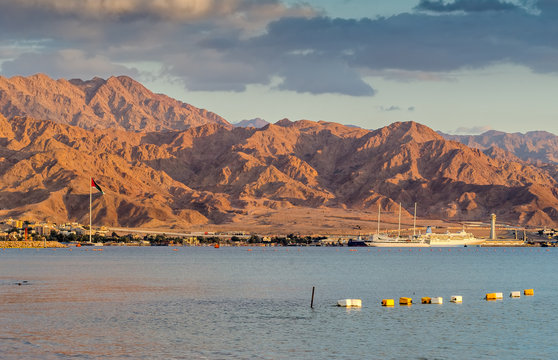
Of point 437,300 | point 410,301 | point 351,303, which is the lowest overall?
point 351,303

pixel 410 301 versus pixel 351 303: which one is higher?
pixel 410 301

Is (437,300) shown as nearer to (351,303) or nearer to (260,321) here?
(351,303)

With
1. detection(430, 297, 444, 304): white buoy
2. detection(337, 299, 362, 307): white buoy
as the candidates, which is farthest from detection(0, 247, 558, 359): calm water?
detection(430, 297, 444, 304): white buoy

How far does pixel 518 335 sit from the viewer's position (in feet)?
224

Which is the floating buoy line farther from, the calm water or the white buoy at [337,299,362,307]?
the calm water

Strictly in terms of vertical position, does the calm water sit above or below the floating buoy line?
below

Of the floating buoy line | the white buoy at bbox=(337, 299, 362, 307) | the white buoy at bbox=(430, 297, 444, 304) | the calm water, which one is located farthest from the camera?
the white buoy at bbox=(430, 297, 444, 304)

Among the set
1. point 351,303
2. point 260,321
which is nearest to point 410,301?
point 351,303

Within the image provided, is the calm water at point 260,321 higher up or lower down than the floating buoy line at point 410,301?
lower down

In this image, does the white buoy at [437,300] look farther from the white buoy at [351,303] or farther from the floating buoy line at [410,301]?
the white buoy at [351,303]

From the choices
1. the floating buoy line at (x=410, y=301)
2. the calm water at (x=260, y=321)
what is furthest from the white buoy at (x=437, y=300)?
the calm water at (x=260, y=321)

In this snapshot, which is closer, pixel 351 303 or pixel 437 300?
pixel 351 303

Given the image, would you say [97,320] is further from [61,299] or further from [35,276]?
[35,276]

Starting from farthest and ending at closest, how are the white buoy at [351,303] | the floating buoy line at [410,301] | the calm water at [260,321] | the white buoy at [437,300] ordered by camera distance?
the white buoy at [437,300] < the floating buoy line at [410,301] < the white buoy at [351,303] < the calm water at [260,321]
